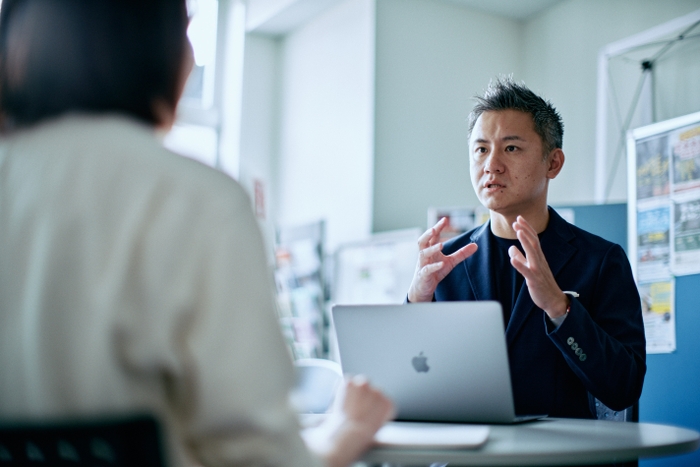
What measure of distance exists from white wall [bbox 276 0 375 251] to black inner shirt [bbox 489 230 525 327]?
282cm

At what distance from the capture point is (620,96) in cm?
433

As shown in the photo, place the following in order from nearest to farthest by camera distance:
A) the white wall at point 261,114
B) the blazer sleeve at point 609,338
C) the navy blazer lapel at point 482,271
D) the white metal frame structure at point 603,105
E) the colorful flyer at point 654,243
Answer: the blazer sleeve at point 609,338 < the navy blazer lapel at point 482,271 < the colorful flyer at point 654,243 < the white metal frame structure at point 603,105 < the white wall at point 261,114

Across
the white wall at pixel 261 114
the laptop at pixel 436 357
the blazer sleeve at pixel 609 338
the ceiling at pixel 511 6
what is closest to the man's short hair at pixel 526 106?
the blazer sleeve at pixel 609 338

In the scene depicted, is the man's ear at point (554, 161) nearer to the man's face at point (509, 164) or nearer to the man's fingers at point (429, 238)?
the man's face at point (509, 164)

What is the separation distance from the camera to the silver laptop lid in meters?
1.26

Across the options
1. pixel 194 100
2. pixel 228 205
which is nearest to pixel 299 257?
pixel 194 100

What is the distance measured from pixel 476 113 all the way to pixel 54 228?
1.60 metres

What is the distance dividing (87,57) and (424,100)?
4.50m

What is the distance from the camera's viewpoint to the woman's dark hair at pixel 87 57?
0.64 metres

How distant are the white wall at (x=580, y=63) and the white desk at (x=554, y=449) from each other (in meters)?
3.36

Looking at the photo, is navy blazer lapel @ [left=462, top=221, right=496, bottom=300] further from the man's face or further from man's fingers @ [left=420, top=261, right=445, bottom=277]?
man's fingers @ [left=420, top=261, right=445, bottom=277]

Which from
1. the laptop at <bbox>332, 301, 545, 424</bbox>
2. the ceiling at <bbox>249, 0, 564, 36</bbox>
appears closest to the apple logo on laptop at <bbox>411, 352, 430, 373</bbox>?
the laptop at <bbox>332, 301, 545, 424</bbox>

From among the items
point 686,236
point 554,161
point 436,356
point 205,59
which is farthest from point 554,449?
point 205,59

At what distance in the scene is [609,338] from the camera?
1548mm
